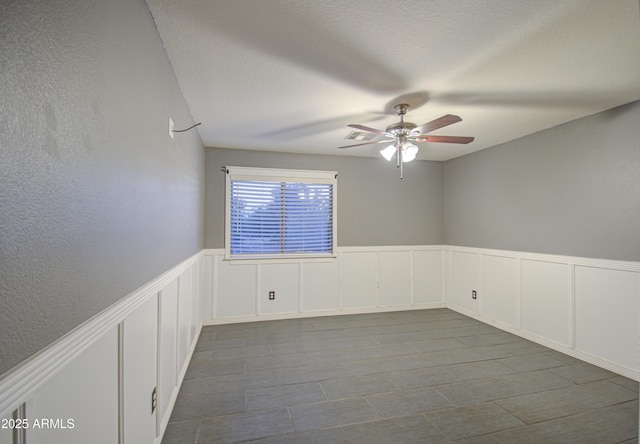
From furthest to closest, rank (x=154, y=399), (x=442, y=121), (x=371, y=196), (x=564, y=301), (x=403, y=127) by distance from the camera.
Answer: (x=371, y=196)
(x=564, y=301)
(x=403, y=127)
(x=442, y=121)
(x=154, y=399)

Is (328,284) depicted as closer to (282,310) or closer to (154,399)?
(282,310)

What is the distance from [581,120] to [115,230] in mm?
4024

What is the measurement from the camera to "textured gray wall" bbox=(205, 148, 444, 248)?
415cm

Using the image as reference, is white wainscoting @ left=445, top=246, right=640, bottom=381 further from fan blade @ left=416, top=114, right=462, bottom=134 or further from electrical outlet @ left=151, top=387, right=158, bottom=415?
electrical outlet @ left=151, top=387, right=158, bottom=415

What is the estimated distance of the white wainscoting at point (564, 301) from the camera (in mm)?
2633

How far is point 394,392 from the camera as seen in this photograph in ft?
7.84

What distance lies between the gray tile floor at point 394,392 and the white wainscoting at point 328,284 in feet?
1.91

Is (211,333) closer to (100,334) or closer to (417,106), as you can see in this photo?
(100,334)

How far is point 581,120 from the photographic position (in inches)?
117

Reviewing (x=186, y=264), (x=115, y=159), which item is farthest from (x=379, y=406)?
(x=115, y=159)

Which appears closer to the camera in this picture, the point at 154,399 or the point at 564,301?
the point at 154,399

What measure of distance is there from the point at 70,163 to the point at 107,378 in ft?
2.53

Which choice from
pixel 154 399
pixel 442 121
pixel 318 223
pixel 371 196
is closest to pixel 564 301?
pixel 442 121

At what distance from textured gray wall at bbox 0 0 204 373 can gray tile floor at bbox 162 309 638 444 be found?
4.40 feet
